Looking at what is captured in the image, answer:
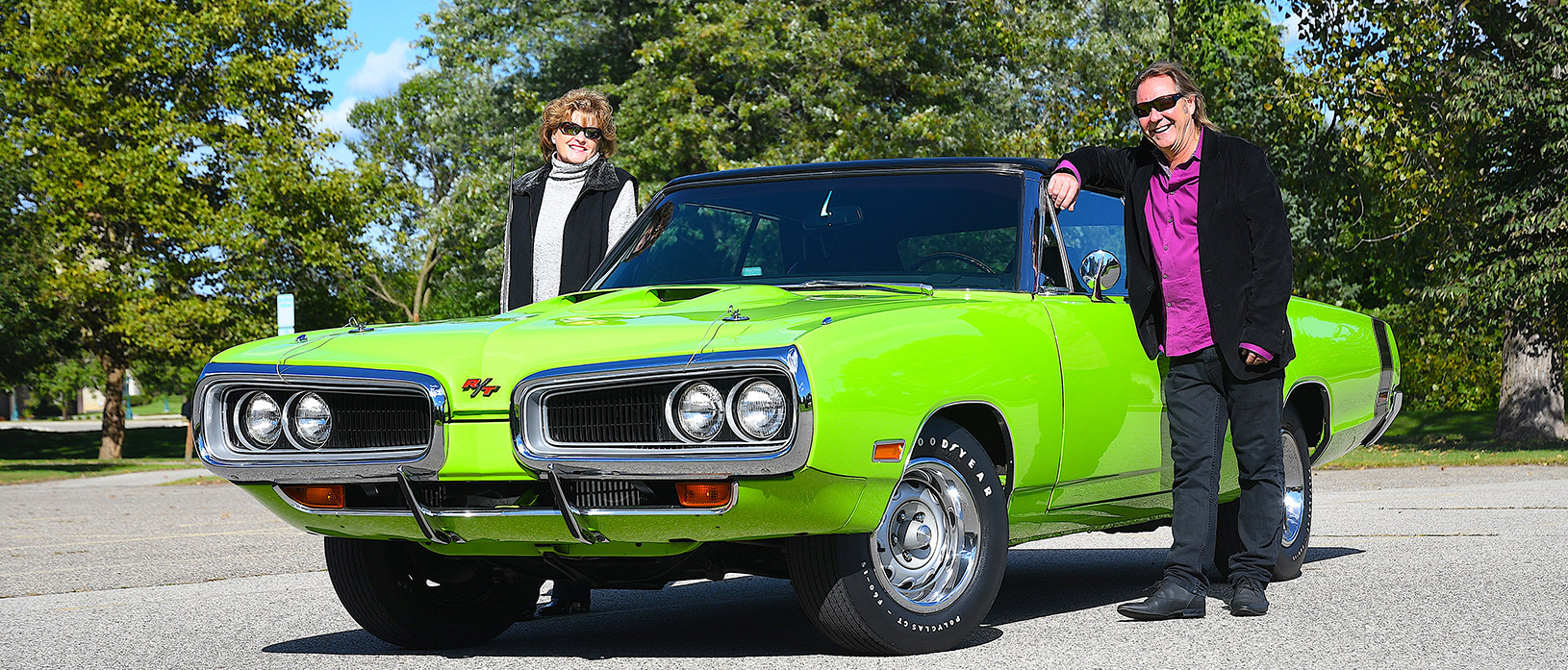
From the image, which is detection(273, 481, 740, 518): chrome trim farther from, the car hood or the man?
the man

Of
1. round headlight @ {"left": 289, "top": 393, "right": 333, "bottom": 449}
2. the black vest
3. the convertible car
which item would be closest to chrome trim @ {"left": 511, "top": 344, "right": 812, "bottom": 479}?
the convertible car

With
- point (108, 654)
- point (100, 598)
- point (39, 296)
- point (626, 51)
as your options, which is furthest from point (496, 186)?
point (108, 654)

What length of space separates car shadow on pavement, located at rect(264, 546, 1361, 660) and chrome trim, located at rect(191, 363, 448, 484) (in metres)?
0.90

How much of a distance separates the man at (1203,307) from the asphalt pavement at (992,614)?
0.90 feet

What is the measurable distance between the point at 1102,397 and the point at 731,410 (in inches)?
67.8

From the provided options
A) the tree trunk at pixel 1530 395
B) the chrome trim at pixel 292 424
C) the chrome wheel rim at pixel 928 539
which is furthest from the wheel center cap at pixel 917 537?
Result: the tree trunk at pixel 1530 395

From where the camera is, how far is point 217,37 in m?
31.8

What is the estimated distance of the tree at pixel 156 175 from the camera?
2884cm

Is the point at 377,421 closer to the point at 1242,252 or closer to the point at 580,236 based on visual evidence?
the point at 580,236

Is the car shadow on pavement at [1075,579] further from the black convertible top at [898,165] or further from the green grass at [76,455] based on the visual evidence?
the green grass at [76,455]

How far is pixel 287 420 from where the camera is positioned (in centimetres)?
478

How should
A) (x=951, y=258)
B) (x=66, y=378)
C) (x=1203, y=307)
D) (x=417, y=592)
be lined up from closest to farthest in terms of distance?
(x=417, y=592)
(x=1203, y=307)
(x=951, y=258)
(x=66, y=378)

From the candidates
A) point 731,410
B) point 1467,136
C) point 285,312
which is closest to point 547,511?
point 731,410

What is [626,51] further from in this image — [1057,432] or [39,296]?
[1057,432]
